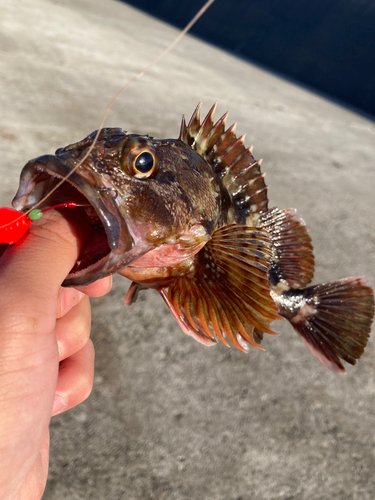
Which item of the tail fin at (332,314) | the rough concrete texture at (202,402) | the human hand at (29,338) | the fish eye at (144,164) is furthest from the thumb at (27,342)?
the tail fin at (332,314)

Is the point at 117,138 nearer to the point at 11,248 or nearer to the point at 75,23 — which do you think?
the point at 11,248

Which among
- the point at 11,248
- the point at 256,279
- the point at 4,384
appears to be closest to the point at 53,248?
the point at 11,248

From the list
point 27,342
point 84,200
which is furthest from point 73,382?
point 84,200

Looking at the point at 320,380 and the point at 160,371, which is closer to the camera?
the point at 160,371

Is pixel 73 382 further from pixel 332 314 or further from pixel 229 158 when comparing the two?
pixel 332 314

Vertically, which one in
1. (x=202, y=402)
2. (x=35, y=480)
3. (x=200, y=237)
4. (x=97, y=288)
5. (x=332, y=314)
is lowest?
(x=202, y=402)

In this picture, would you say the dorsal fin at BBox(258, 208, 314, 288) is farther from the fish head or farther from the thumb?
the thumb

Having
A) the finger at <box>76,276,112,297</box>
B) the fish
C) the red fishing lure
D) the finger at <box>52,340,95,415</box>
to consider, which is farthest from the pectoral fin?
the red fishing lure

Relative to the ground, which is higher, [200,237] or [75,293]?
[200,237]
